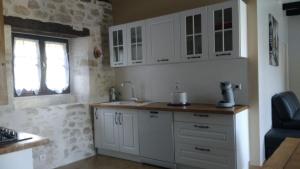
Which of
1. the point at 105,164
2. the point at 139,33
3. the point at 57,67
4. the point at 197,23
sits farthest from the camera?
the point at 57,67

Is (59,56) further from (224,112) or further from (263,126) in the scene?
(263,126)

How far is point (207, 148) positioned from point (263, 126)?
1.03 meters

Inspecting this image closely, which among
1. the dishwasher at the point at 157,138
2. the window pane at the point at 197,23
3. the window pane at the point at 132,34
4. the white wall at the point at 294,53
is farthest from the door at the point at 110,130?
the white wall at the point at 294,53

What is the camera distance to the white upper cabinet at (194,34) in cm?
334

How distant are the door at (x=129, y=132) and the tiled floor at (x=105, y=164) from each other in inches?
7.1

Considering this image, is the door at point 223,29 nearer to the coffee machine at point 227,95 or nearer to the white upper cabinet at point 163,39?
the coffee machine at point 227,95

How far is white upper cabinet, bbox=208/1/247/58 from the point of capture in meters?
3.08

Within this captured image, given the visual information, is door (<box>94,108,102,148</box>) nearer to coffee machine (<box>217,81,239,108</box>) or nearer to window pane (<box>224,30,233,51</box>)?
coffee machine (<box>217,81,239,108</box>)

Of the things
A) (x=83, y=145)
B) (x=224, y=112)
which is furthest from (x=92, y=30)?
(x=224, y=112)

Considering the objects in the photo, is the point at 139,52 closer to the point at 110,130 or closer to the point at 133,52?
the point at 133,52

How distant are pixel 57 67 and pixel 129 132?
1.65 metres

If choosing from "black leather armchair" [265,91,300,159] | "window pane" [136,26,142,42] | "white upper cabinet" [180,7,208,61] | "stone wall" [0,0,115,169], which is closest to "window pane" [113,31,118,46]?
"stone wall" [0,0,115,169]

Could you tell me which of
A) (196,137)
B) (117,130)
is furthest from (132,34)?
(196,137)

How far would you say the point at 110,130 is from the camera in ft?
13.4
